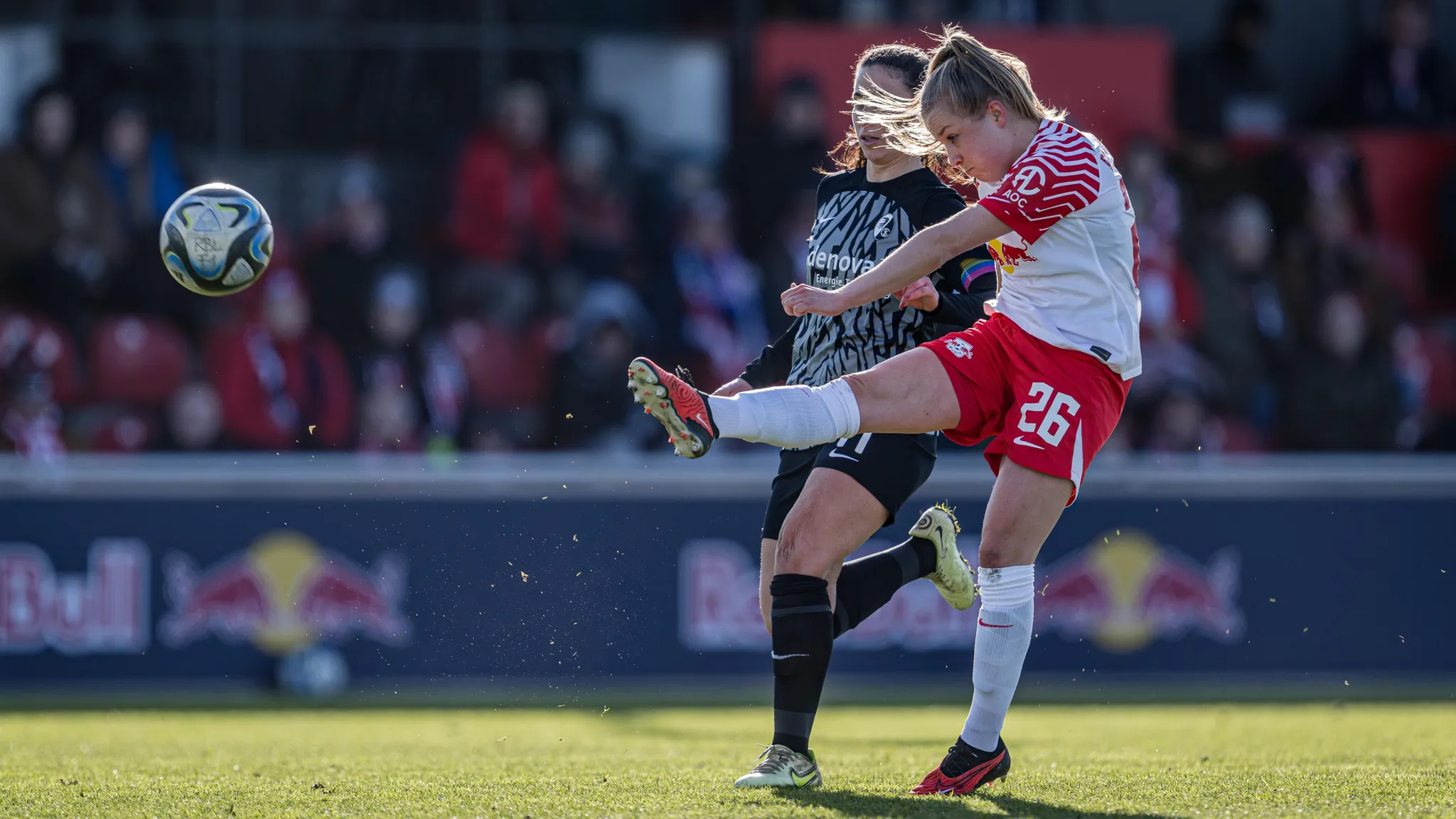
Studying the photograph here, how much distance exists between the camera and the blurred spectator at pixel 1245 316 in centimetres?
1232

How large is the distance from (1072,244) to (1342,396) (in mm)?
7840

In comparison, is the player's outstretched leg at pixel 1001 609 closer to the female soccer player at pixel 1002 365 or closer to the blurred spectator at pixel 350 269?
the female soccer player at pixel 1002 365

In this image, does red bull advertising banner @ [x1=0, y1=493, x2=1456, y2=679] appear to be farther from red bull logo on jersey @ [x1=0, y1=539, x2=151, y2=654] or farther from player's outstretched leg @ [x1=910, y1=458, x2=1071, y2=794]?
player's outstretched leg @ [x1=910, y1=458, x2=1071, y2=794]

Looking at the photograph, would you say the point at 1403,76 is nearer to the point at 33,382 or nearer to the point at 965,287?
the point at 965,287

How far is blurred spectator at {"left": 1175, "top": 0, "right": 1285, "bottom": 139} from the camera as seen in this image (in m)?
13.9

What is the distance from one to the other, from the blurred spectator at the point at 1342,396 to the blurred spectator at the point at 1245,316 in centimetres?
21

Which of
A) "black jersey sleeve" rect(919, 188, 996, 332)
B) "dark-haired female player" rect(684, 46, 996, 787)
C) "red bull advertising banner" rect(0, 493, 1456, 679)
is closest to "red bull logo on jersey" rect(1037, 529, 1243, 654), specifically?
"red bull advertising banner" rect(0, 493, 1456, 679)

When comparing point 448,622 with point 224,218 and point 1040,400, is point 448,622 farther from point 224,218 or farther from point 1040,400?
point 1040,400

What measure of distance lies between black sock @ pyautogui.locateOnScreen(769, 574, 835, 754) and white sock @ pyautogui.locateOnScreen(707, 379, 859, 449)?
544 mm

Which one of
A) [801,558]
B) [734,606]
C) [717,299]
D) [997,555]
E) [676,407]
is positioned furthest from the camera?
[717,299]

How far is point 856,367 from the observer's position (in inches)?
217

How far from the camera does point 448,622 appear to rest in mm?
9461

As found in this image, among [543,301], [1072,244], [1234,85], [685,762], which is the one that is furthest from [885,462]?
[1234,85]

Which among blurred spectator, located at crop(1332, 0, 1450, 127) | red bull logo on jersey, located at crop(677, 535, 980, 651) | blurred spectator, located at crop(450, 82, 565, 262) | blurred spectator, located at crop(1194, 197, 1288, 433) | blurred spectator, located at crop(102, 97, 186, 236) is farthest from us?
blurred spectator, located at crop(1332, 0, 1450, 127)
